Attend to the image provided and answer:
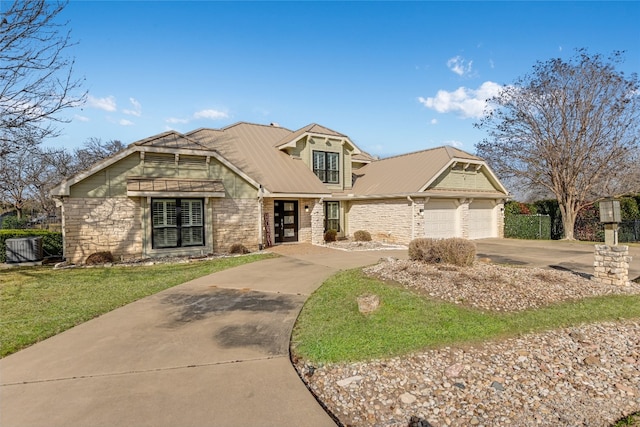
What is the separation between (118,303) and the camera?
22.7 feet

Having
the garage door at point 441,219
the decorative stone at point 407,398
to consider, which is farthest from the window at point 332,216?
the decorative stone at point 407,398

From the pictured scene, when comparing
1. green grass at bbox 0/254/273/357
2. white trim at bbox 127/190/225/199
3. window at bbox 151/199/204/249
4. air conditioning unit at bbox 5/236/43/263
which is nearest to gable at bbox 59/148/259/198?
white trim at bbox 127/190/225/199

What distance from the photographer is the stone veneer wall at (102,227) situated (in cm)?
1190

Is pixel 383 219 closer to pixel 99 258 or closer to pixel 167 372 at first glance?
pixel 99 258

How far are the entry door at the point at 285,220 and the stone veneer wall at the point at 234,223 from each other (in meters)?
1.85

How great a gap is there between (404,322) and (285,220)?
12.5 m

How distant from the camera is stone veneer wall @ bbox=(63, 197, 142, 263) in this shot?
11898 millimetres

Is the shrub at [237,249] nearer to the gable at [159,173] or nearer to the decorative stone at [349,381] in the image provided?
the gable at [159,173]

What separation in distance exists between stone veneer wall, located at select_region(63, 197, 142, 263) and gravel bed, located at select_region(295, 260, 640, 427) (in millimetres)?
11070

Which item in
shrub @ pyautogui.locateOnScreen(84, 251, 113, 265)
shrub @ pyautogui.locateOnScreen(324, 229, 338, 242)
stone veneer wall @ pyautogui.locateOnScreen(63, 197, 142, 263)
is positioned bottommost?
shrub @ pyautogui.locateOnScreen(84, 251, 113, 265)

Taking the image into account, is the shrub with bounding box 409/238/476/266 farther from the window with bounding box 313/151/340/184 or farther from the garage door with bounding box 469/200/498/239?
the garage door with bounding box 469/200/498/239

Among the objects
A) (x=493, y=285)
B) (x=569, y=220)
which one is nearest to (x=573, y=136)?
(x=569, y=220)

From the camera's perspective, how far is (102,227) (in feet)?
40.7

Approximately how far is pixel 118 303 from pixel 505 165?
2288 centimetres
